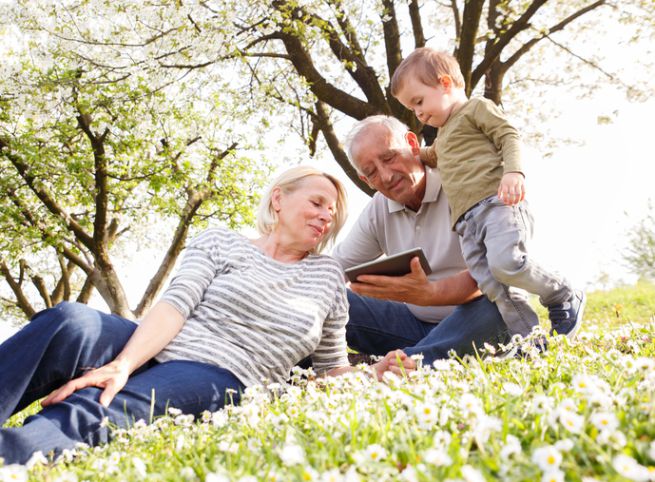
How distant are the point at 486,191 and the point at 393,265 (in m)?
0.94

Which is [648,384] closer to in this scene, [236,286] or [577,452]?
[577,452]

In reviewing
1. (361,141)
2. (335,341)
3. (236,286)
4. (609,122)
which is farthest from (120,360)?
(609,122)

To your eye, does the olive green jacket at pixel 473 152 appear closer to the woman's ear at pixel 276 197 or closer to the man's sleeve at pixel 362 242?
the man's sleeve at pixel 362 242

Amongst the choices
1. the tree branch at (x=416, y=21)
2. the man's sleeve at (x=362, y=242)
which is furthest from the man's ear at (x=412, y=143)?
the tree branch at (x=416, y=21)

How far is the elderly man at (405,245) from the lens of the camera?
4410 mm

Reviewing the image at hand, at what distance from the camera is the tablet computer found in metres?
4.05

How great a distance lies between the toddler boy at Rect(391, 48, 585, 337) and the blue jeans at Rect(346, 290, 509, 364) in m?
0.14

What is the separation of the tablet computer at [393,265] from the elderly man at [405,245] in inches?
3.5

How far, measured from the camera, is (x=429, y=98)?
482 centimetres

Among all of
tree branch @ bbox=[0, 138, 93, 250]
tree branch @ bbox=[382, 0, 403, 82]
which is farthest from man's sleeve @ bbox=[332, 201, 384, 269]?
tree branch @ bbox=[0, 138, 93, 250]

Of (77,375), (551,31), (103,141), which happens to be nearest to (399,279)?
(77,375)

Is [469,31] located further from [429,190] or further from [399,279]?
[399,279]

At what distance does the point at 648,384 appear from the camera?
1966 millimetres

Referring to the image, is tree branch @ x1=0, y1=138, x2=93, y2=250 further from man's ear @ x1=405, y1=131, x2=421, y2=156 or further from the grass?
the grass
